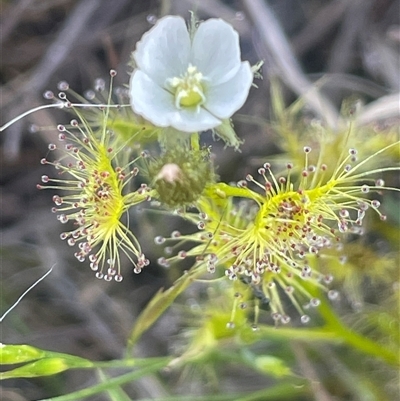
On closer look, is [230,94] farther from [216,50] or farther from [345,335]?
[345,335]

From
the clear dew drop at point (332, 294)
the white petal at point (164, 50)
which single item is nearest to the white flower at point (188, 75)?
Result: the white petal at point (164, 50)

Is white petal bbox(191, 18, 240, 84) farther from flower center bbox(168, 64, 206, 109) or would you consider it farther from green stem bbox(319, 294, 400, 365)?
green stem bbox(319, 294, 400, 365)

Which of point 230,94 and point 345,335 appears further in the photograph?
point 345,335

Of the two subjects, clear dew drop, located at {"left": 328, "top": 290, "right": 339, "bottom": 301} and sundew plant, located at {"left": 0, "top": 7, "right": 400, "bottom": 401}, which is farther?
clear dew drop, located at {"left": 328, "top": 290, "right": 339, "bottom": 301}

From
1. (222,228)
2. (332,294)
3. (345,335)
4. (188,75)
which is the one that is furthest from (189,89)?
(345,335)

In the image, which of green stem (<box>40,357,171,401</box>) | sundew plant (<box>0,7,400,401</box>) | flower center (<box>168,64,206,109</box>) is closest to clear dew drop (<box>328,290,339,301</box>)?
sundew plant (<box>0,7,400,401</box>)

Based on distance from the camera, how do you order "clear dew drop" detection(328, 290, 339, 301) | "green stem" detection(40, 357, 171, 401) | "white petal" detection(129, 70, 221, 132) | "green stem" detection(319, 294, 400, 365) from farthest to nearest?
"green stem" detection(319, 294, 400, 365), "clear dew drop" detection(328, 290, 339, 301), "green stem" detection(40, 357, 171, 401), "white petal" detection(129, 70, 221, 132)

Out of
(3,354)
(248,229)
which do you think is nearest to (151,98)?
(248,229)

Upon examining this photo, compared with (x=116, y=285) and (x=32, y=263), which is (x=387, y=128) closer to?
(x=116, y=285)
